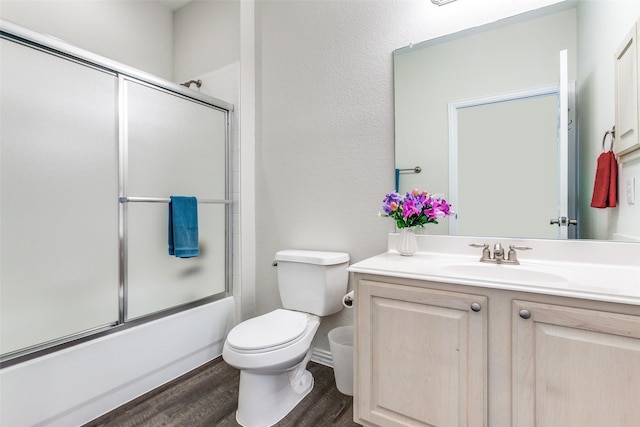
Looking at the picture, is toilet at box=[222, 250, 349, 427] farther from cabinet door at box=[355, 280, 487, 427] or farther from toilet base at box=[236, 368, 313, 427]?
cabinet door at box=[355, 280, 487, 427]

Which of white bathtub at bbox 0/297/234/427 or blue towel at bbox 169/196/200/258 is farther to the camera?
blue towel at bbox 169/196/200/258

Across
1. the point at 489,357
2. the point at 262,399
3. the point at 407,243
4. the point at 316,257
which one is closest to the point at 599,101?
the point at 407,243

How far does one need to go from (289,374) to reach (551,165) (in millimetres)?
1588

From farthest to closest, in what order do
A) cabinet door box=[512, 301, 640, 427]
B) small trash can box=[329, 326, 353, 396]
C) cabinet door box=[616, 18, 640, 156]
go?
small trash can box=[329, 326, 353, 396]
cabinet door box=[616, 18, 640, 156]
cabinet door box=[512, 301, 640, 427]

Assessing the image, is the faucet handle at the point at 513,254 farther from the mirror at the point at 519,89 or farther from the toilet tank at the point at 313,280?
the toilet tank at the point at 313,280

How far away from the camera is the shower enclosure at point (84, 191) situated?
1342 mm

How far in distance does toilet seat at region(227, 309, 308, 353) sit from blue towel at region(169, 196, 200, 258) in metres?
0.61

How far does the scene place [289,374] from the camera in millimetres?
1609

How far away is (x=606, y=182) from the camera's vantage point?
1242 mm

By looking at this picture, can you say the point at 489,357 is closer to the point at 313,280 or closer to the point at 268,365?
the point at 268,365

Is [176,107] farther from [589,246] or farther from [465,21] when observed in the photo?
[589,246]

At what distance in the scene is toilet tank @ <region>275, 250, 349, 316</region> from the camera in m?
1.75

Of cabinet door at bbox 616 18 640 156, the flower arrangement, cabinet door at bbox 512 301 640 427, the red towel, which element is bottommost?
cabinet door at bbox 512 301 640 427

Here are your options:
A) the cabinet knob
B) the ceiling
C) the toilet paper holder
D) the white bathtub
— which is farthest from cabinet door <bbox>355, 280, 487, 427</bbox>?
the ceiling
